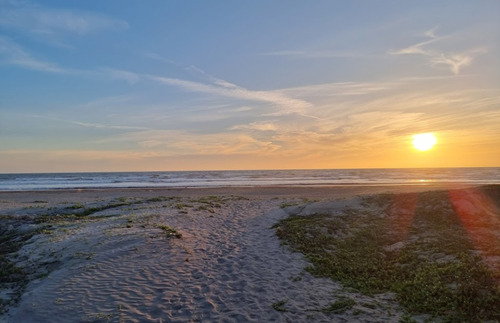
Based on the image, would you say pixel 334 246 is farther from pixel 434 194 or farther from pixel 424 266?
pixel 434 194

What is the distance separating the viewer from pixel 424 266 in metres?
10.3

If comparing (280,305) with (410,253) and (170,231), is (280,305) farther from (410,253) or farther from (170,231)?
(170,231)

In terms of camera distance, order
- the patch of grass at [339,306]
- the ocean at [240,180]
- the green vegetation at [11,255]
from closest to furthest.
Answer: the patch of grass at [339,306], the green vegetation at [11,255], the ocean at [240,180]

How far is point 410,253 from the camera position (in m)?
11.8

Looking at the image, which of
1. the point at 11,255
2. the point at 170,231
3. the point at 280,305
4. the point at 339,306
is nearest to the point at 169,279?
the point at 280,305

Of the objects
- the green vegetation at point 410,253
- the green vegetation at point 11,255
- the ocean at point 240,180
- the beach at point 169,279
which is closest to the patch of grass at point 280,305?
the beach at point 169,279

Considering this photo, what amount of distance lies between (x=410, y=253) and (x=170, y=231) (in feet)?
30.8

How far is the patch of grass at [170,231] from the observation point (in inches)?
556

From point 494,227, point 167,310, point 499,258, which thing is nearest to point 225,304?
point 167,310

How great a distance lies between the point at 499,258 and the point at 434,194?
350 inches

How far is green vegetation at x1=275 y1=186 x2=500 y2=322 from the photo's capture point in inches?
313

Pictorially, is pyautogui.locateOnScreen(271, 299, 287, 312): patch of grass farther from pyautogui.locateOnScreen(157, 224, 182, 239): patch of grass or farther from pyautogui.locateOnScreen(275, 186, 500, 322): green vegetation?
pyautogui.locateOnScreen(157, 224, 182, 239): patch of grass

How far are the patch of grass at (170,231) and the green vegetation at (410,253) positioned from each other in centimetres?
427

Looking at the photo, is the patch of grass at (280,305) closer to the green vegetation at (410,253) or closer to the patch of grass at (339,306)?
the patch of grass at (339,306)
